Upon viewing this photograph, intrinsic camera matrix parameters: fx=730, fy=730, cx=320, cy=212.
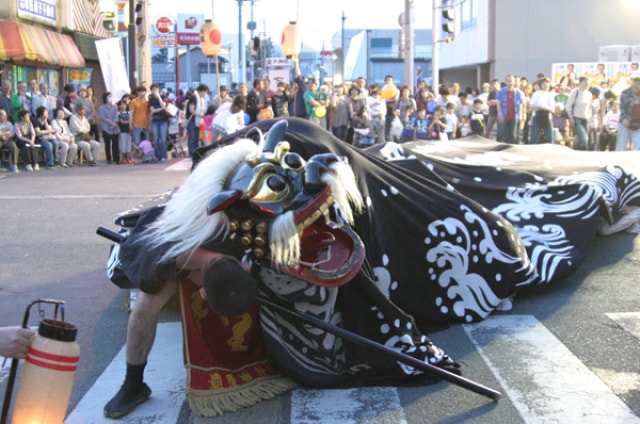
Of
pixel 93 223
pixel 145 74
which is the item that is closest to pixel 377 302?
pixel 93 223

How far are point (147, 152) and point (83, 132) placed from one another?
4.79 feet

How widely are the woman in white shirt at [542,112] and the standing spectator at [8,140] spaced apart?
11.1 metres

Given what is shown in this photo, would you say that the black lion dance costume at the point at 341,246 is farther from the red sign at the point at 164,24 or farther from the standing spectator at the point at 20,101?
the red sign at the point at 164,24

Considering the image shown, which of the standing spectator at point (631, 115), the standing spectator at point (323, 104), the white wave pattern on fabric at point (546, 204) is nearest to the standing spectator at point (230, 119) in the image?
the standing spectator at point (323, 104)

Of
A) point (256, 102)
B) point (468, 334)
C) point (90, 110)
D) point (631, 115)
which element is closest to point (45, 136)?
point (90, 110)

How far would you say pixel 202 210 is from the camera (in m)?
3.38

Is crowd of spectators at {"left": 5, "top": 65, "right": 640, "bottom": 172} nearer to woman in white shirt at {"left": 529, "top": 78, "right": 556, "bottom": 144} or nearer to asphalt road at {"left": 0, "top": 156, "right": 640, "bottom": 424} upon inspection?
woman in white shirt at {"left": 529, "top": 78, "right": 556, "bottom": 144}

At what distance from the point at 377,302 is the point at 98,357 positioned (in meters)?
1.77

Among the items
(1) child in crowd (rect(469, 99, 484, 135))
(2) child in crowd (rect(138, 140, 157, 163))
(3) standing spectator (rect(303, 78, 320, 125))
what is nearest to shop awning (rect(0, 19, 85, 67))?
(2) child in crowd (rect(138, 140, 157, 163))

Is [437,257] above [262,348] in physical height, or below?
above

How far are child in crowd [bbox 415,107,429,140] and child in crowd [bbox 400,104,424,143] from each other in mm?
88

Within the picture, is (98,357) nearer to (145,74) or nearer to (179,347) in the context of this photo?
(179,347)

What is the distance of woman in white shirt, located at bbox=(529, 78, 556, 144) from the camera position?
16.2 metres

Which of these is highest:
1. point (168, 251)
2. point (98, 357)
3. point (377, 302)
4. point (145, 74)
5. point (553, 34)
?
point (553, 34)
